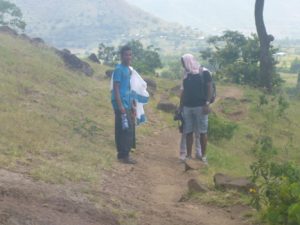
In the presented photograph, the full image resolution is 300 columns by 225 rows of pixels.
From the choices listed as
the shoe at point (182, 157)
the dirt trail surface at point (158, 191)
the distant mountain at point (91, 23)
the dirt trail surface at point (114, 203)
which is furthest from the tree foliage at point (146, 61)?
the distant mountain at point (91, 23)

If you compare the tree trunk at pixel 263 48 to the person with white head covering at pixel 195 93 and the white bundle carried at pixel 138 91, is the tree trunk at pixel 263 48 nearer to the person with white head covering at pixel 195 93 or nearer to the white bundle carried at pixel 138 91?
the person with white head covering at pixel 195 93

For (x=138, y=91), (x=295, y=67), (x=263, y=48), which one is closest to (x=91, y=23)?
(x=295, y=67)

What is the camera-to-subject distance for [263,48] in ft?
62.9

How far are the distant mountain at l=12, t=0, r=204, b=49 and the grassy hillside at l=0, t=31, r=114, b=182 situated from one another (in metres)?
104

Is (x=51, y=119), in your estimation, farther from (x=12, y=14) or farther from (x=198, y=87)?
(x=12, y=14)

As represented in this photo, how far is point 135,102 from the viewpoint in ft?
26.9

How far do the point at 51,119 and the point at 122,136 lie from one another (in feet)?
8.41

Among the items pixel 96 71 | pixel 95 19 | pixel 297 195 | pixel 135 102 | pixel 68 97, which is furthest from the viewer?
pixel 95 19

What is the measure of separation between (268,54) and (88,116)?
943 centimetres

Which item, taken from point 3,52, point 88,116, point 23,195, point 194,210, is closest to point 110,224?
point 23,195

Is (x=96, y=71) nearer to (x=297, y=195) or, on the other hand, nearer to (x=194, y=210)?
(x=194, y=210)

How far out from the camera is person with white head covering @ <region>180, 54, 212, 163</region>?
8.05 meters

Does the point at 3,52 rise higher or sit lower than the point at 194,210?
higher

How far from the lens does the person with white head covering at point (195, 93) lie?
26.4 feet
